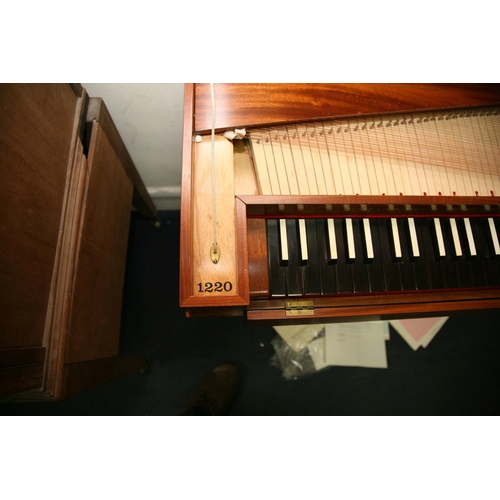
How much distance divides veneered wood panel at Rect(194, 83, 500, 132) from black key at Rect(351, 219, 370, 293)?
1.45 ft

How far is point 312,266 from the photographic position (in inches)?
46.1

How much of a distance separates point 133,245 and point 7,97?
1.45 meters

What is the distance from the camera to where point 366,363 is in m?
2.09

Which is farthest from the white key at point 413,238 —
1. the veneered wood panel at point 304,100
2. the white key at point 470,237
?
the veneered wood panel at point 304,100

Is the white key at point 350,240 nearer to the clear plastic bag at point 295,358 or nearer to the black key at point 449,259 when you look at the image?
the black key at point 449,259

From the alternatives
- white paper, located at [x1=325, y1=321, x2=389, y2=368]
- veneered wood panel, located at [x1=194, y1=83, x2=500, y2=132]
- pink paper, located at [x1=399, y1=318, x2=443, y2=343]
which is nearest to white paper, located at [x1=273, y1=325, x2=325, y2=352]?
white paper, located at [x1=325, y1=321, x2=389, y2=368]

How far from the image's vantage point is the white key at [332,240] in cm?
116

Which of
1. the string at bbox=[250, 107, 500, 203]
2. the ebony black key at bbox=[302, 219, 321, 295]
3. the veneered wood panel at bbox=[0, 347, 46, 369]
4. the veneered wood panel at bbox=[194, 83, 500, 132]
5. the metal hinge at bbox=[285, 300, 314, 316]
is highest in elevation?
the veneered wood panel at bbox=[194, 83, 500, 132]

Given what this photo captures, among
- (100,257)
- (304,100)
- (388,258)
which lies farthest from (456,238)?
(100,257)

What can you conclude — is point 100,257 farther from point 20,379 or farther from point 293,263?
point 293,263

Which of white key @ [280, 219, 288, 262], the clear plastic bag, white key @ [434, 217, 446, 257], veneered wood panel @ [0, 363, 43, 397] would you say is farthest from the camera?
the clear plastic bag

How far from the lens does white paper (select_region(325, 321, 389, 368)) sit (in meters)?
2.09

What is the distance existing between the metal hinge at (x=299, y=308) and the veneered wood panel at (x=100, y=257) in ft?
2.49

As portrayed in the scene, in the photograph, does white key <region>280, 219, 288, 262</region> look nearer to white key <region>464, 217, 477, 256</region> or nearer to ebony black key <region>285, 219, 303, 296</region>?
ebony black key <region>285, 219, 303, 296</region>
